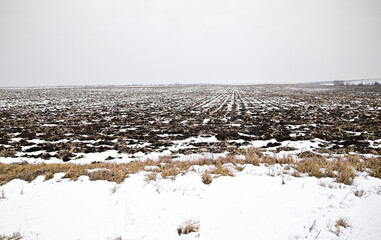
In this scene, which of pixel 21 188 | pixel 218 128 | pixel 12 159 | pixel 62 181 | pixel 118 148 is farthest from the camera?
pixel 218 128

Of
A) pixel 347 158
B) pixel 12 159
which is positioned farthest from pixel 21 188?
pixel 347 158

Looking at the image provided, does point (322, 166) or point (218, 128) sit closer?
point (322, 166)

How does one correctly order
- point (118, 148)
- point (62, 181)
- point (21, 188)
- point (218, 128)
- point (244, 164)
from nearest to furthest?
point (21, 188), point (62, 181), point (244, 164), point (118, 148), point (218, 128)

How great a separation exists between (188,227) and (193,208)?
59 centimetres

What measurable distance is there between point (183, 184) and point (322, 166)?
461cm

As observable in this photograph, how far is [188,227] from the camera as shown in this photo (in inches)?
128

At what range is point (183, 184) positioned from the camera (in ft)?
15.6

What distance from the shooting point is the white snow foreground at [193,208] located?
126 inches

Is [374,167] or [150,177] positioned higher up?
[374,167]

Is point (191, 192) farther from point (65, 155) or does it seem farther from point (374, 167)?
point (65, 155)

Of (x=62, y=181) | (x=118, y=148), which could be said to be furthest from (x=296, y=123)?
(x=62, y=181)

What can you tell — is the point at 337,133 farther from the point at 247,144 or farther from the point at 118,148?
the point at 118,148

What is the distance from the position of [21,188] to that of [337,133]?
45.8 ft

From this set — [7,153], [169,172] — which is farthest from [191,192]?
[7,153]
